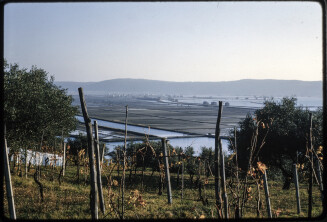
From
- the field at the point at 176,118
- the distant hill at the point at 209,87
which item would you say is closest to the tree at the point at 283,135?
the field at the point at 176,118

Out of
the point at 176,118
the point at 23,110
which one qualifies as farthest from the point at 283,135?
the point at 176,118

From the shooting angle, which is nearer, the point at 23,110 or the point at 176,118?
the point at 23,110

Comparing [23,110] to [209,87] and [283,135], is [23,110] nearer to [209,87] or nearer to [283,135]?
[283,135]

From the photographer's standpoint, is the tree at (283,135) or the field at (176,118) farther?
the field at (176,118)

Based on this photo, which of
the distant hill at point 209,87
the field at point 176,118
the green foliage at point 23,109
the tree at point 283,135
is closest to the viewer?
the green foliage at point 23,109

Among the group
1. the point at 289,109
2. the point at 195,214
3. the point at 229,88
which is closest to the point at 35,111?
the point at 195,214

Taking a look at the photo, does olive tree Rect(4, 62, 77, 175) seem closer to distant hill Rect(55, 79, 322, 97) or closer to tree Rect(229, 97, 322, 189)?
tree Rect(229, 97, 322, 189)

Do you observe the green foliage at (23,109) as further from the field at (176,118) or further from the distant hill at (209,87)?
the distant hill at (209,87)

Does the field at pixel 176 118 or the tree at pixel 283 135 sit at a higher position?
the tree at pixel 283 135

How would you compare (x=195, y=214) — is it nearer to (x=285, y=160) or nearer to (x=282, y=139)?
(x=282, y=139)

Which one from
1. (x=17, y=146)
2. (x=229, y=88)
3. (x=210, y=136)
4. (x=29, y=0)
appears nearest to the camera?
(x=29, y=0)

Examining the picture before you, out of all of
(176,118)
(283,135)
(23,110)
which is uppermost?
(23,110)
